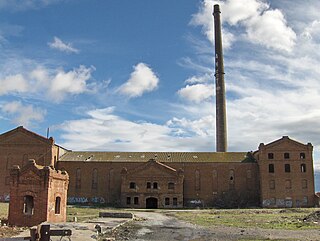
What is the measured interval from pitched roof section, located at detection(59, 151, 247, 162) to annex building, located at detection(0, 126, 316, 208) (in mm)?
151

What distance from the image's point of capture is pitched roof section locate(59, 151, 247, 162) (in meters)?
58.2

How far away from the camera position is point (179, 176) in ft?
180

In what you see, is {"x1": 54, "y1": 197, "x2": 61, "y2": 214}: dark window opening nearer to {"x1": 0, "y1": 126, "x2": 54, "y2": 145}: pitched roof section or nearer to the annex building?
the annex building

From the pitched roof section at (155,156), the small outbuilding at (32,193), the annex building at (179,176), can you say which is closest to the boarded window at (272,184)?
the annex building at (179,176)

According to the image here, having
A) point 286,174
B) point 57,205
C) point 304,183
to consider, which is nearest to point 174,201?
point 286,174

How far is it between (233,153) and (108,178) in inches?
756

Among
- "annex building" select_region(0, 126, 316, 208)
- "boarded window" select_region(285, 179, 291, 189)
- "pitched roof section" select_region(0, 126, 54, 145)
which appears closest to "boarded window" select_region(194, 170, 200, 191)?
"annex building" select_region(0, 126, 316, 208)

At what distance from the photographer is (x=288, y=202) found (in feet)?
177

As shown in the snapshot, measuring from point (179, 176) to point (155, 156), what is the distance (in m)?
6.27

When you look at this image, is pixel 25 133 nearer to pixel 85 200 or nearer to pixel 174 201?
pixel 85 200

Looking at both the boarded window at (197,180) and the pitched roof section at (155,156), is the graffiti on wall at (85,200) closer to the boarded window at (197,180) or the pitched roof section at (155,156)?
the pitched roof section at (155,156)

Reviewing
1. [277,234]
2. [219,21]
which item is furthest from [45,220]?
[219,21]

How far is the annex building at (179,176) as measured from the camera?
5431 cm

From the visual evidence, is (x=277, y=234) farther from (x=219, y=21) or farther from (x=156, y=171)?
(x=219, y=21)
